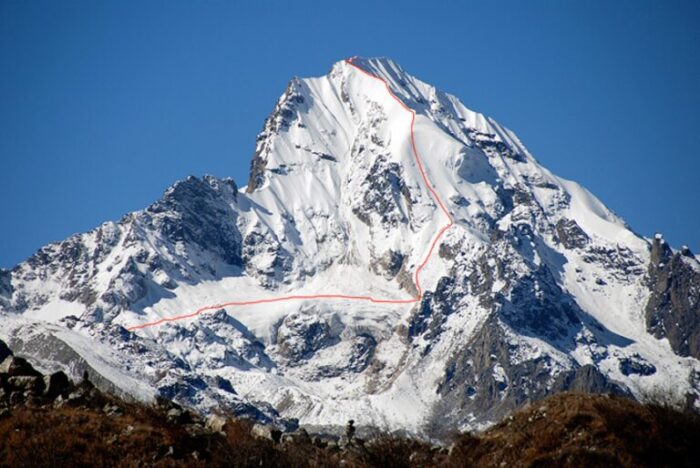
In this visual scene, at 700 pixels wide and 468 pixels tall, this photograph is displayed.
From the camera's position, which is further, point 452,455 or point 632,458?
point 452,455

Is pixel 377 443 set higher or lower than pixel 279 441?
lower

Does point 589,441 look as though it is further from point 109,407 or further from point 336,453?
point 109,407

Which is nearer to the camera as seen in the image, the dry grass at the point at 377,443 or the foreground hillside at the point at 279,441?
the dry grass at the point at 377,443

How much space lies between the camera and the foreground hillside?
156 feet

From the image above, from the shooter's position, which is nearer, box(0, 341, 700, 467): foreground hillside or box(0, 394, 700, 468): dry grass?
box(0, 394, 700, 468): dry grass

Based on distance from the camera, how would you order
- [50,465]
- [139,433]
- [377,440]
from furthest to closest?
1. [377,440]
2. [139,433]
3. [50,465]

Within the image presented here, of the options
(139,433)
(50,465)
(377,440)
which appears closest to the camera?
(50,465)

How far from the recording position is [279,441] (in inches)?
2186

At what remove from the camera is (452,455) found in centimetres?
5247

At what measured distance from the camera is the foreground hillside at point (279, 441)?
156 feet

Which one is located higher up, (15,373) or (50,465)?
(15,373)

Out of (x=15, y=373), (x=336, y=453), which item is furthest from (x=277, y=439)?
(x=15, y=373)

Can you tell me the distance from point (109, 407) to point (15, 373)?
5.95 metres

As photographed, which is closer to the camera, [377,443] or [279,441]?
[377,443]
